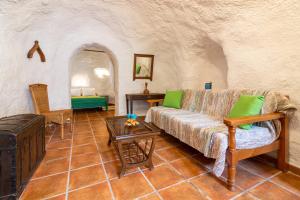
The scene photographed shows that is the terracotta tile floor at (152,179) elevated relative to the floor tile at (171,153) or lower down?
lower down

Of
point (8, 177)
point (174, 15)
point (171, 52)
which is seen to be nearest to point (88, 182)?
point (8, 177)

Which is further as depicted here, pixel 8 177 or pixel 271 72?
pixel 271 72

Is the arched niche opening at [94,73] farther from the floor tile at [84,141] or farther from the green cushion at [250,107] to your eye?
the green cushion at [250,107]

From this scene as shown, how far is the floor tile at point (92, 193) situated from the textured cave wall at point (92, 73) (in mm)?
5419

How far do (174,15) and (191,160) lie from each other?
9.85ft

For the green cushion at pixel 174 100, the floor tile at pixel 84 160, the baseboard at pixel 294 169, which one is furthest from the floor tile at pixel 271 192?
the green cushion at pixel 174 100

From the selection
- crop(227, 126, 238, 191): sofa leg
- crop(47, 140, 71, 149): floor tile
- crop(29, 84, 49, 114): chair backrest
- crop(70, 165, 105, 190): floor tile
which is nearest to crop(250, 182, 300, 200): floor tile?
crop(227, 126, 238, 191): sofa leg

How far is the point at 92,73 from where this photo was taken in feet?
23.7

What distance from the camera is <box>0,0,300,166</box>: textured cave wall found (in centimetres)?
201

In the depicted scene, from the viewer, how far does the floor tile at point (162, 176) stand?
1.62 meters

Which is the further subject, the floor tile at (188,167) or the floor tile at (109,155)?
the floor tile at (109,155)

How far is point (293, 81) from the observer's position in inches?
73.5

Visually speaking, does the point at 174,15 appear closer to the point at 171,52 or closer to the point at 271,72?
the point at 171,52

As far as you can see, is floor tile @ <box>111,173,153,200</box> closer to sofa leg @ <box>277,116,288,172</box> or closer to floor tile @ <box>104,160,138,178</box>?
floor tile @ <box>104,160,138,178</box>
